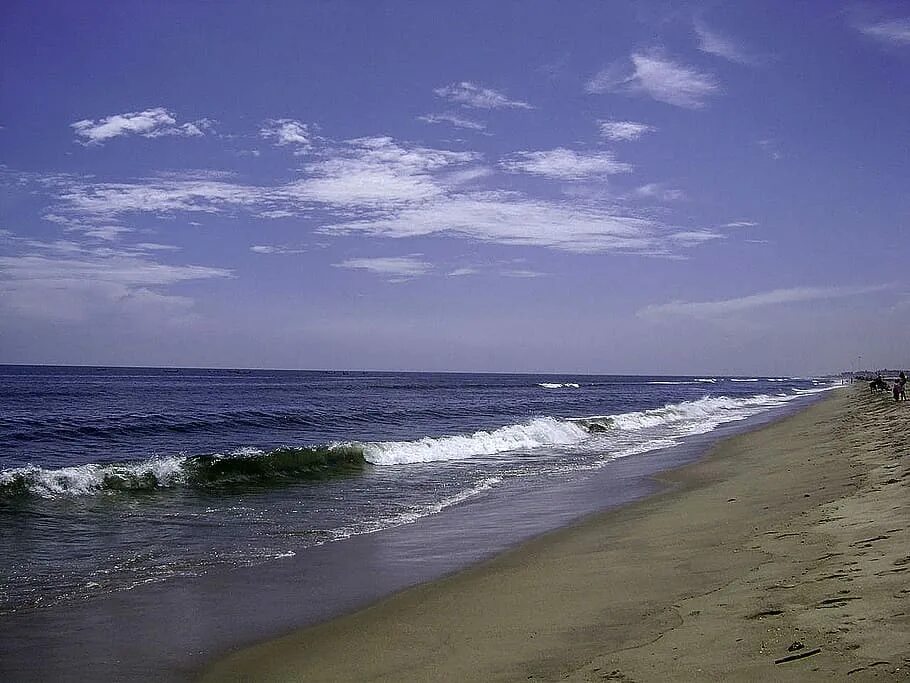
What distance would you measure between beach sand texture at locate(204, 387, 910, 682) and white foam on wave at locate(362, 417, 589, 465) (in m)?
11.0

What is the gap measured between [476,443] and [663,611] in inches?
740

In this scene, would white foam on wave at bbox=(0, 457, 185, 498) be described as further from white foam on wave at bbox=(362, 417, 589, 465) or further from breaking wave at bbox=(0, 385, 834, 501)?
white foam on wave at bbox=(362, 417, 589, 465)

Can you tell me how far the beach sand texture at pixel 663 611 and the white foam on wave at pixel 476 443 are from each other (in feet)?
36.0

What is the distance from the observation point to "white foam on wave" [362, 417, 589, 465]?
21531 millimetres

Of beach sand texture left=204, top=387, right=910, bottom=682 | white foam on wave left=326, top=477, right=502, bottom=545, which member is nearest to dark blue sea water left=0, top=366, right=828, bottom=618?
white foam on wave left=326, top=477, right=502, bottom=545

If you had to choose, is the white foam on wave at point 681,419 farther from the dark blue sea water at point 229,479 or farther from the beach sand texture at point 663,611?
the beach sand texture at point 663,611

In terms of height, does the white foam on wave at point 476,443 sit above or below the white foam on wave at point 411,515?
below

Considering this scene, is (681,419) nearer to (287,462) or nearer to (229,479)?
(287,462)

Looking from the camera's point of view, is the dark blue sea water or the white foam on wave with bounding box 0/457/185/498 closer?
the dark blue sea water

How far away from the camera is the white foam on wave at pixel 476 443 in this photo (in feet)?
70.6

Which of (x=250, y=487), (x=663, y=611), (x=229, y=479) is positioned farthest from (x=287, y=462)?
(x=663, y=611)

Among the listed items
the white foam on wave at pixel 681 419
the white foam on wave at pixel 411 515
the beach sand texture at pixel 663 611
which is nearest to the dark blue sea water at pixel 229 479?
the white foam on wave at pixel 411 515

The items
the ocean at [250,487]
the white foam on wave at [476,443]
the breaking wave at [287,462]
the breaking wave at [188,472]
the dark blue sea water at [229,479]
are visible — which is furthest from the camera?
the white foam on wave at [476,443]

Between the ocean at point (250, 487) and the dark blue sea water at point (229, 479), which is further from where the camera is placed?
A: the dark blue sea water at point (229, 479)
